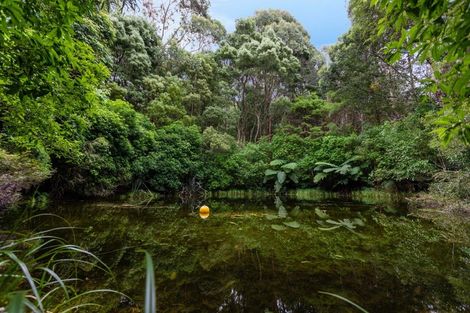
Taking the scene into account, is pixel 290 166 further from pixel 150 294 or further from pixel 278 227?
pixel 150 294

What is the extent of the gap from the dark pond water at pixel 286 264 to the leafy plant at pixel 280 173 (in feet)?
23.7

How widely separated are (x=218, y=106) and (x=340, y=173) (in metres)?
6.91

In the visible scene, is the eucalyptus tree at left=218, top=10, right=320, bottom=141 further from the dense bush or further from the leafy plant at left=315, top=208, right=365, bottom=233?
the leafy plant at left=315, top=208, right=365, bottom=233

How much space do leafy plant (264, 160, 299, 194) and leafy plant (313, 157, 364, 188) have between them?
39.3 inches

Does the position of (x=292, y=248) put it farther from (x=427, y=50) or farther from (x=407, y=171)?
(x=407, y=171)

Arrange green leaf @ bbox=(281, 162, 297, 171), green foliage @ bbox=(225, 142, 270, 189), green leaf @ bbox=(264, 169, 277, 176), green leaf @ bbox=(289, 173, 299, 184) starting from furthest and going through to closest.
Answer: green foliage @ bbox=(225, 142, 270, 189), green leaf @ bbox=(264, 169, 277, 176), green leaf @ bbox=(289, 173, 299, 184), green leaf @ bbox=(281, 162, 297, 171)

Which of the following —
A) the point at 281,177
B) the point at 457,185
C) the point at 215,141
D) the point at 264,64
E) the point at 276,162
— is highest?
the point at 264,64

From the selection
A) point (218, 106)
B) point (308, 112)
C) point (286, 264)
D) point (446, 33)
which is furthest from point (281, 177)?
point (446, 33)

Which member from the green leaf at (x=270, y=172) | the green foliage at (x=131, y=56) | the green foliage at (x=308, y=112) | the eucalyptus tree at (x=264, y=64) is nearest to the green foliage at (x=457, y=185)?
the green leaf at (x=270, y=172)

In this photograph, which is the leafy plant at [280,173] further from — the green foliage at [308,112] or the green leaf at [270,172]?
the green foliage at [308,112]

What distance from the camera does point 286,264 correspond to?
275cm

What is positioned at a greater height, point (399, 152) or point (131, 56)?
point (131, 56)

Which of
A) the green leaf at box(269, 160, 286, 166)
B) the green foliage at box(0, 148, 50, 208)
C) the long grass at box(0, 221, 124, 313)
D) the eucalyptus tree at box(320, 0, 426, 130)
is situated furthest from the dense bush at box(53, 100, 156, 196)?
the eucalyptus tree at box(320, 0, 426, 130)

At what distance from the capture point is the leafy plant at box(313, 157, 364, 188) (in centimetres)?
1082
